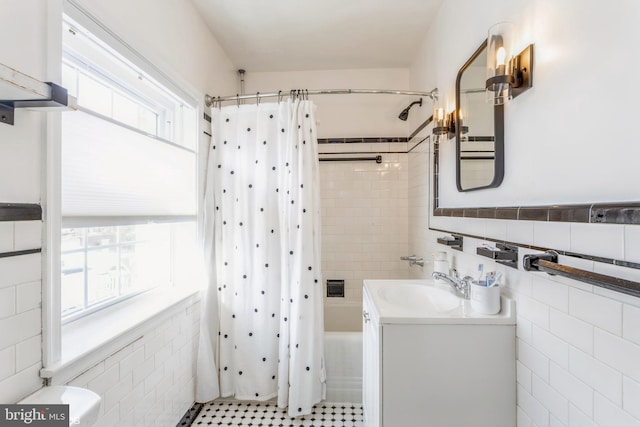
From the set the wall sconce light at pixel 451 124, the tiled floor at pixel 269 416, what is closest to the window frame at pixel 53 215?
the tiled floor at pixel 269 416

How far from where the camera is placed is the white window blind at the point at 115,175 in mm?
1049

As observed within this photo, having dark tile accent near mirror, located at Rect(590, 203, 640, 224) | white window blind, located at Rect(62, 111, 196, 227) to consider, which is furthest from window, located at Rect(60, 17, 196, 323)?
dark tile accent near mirror, located at Rect(590, 203, 640, 224)

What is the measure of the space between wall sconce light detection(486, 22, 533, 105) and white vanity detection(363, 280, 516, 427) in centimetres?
80

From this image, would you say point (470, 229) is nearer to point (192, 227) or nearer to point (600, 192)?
point (600, 192)

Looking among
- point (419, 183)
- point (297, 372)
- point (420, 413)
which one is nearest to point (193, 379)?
point (297, 372)

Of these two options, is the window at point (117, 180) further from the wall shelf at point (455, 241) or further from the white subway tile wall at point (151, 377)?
the wall shelf at point (455, 241)

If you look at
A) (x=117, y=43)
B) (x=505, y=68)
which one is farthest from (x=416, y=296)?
(x=117, y=43)

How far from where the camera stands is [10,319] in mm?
813

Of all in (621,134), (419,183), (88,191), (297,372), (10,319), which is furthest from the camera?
(419,183)

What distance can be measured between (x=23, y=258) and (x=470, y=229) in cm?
175

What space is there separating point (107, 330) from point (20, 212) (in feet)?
1.98

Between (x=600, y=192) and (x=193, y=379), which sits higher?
(x=600, y=192)

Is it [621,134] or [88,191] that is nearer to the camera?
[621,134]

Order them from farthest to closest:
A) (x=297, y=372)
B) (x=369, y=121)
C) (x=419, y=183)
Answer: (x=369, y=121) < (x=419, y=183) < (x=297, y=372)
